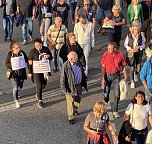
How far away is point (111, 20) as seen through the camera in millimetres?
13047

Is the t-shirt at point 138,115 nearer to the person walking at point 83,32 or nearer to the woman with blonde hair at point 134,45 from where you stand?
the woman with blonde hair at point 134,45

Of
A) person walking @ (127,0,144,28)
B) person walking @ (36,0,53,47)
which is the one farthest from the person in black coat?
person walking @ (36,0,53,47)

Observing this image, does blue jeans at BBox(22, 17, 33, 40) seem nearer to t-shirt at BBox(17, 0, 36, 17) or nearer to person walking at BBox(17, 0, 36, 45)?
person walking at BBox(17, 0, 36, 45)

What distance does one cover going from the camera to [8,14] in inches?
590

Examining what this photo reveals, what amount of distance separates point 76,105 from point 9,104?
69.5 inches

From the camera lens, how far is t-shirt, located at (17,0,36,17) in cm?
1465

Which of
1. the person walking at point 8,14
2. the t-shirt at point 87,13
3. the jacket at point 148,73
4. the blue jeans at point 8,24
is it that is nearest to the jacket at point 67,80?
the jacket at point 148,73

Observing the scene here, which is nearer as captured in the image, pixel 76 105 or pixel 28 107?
pixel 76 105

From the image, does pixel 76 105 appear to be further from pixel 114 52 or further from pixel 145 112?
pixel 145 112

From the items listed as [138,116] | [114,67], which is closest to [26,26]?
[114,67]

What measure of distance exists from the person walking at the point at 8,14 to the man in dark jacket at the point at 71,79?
586cm

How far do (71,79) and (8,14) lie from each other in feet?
20.1

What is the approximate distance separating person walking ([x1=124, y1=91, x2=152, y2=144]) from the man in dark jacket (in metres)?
1.67

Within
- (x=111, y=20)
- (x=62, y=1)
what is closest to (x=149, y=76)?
(x=111, y=20)
